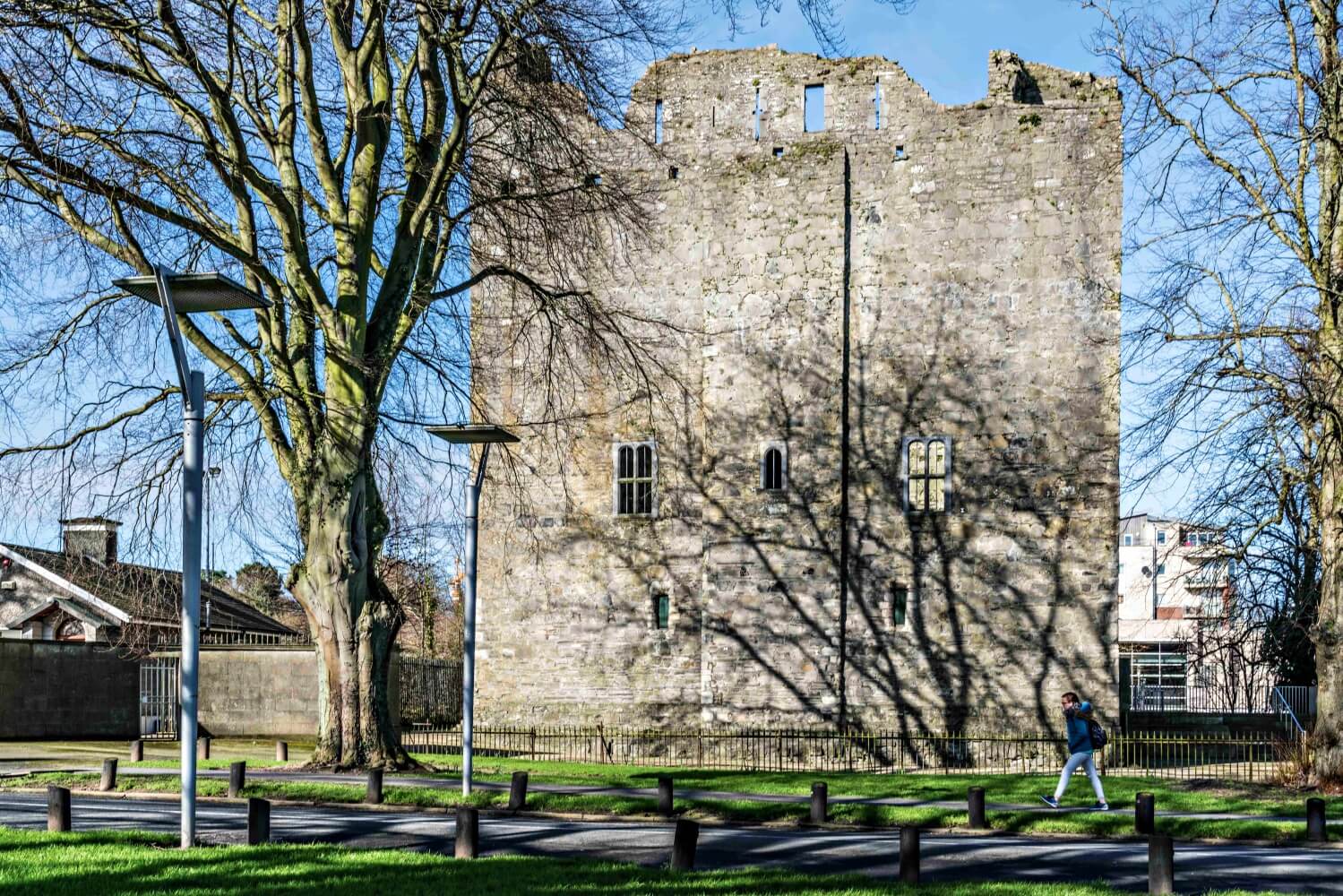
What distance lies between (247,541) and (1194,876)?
14.7 metres

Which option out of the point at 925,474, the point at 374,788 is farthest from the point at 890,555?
Answer: the point at 374,788

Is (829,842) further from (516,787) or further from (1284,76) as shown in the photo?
(1284,76)

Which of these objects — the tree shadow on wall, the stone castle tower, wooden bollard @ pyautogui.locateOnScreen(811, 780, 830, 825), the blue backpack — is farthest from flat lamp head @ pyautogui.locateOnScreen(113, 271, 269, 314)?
the tree shadow on wall

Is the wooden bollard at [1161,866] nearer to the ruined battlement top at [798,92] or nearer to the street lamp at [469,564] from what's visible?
the street lamp at [469,564]

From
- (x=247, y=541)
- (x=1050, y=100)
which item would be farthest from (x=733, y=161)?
(x=247, y=541)

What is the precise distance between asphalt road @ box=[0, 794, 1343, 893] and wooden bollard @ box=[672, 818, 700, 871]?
2.90ft

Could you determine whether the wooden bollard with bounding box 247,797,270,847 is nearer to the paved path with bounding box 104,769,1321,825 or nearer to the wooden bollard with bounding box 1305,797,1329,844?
the paved path with bounding box 104,769,1321,825

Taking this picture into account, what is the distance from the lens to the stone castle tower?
3045cm

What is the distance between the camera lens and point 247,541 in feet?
72.2

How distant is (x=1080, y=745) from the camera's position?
2066cm

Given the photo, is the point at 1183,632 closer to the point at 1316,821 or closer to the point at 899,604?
the point at 899,604

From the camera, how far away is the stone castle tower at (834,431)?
30.5m

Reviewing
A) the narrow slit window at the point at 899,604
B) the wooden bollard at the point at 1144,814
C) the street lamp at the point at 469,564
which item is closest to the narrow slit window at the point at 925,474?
the narrow slit window at the point at 899,604

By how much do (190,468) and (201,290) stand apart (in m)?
1.61
